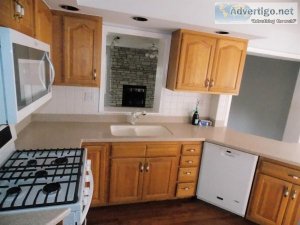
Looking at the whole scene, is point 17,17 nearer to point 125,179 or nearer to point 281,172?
point 125,179

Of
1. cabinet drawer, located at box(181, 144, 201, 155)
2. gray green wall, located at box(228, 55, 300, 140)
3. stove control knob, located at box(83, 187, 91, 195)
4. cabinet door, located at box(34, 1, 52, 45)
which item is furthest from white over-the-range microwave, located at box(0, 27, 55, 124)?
gray green wall, located at box(228, 55, 300, 140)

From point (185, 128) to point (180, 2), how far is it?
Result: 1.42 metres

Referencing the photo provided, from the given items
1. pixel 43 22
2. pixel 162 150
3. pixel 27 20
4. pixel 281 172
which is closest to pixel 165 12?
pixel 43 22

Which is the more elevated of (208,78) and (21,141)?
(208,78)

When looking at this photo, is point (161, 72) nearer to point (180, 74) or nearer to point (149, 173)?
point (180, 74)

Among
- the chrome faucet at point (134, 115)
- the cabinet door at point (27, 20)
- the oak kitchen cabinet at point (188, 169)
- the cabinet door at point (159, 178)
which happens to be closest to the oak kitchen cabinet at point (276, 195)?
the oak kitchen cabinet at point (188, 169)

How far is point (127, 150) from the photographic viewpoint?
2.12 meters

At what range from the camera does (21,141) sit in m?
1.80

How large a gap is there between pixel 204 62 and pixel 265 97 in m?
2.39

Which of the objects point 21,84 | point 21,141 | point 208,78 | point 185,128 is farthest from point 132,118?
point 21,84

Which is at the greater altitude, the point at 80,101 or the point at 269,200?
the point at 80,101

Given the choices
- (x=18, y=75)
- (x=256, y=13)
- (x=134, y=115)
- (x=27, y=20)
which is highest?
(x=256, y=13)

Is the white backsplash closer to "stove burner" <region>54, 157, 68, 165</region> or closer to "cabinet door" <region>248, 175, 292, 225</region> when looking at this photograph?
"stove burner" <region>54, 157, 68, 165</region>

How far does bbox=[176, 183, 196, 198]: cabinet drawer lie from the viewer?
2398 mm
